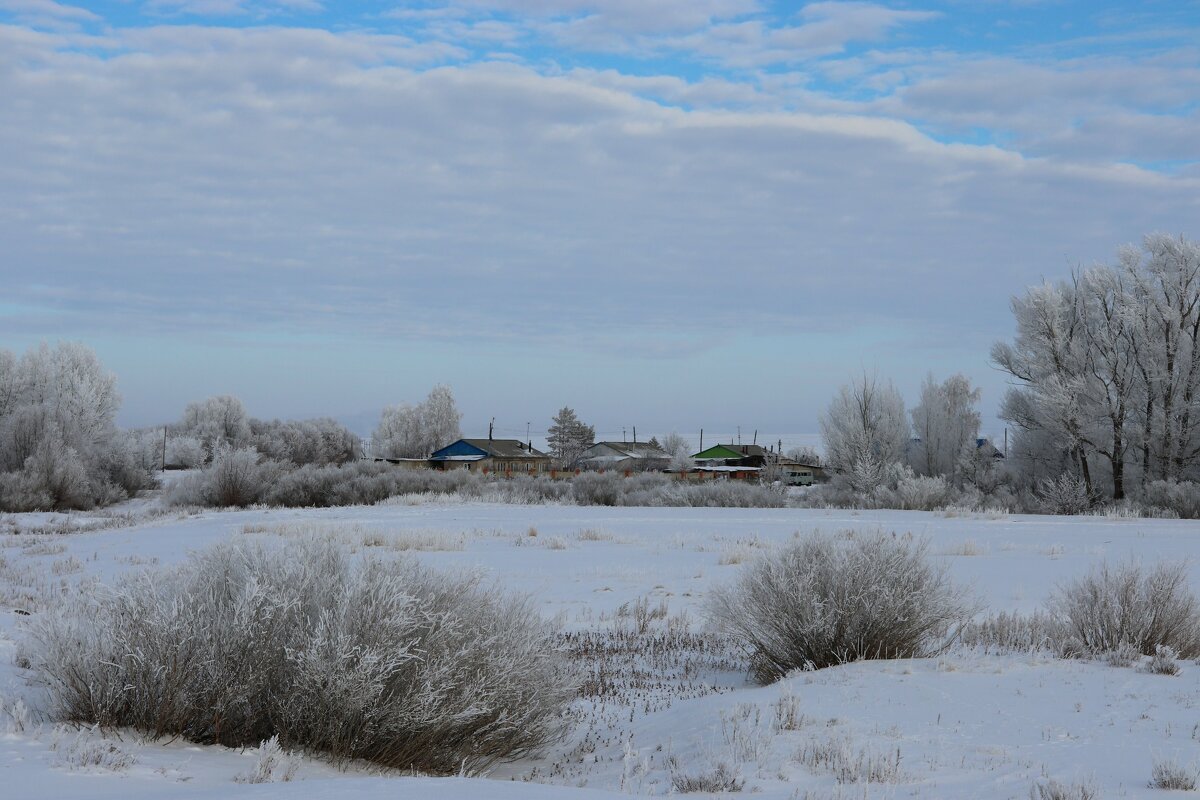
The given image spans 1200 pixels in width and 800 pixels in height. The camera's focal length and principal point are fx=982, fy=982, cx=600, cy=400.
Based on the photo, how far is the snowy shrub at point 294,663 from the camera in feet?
15.6

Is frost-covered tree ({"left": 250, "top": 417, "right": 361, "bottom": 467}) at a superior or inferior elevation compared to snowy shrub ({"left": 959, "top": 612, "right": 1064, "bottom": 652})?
superior

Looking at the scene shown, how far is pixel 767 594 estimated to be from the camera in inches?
310

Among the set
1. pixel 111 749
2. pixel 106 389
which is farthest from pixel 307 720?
pixel 106 389

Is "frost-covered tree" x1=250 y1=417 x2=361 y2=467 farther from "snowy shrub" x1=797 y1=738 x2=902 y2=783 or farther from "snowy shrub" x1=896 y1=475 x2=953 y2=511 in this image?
"snowy shrub" x1=797 y1=738 x2=902 y2=783

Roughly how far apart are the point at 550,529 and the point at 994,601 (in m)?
11.4

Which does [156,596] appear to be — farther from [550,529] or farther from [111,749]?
Answer: [550,529]

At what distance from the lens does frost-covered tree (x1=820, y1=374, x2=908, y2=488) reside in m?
35.5

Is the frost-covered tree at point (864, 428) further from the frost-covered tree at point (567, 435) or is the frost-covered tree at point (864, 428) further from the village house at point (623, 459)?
the frost-covered tree at point (567, 435)

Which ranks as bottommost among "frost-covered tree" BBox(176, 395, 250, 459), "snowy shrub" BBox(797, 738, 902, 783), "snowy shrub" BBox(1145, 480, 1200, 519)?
"snowy shrub" BBox(797, 738, 902, 783)

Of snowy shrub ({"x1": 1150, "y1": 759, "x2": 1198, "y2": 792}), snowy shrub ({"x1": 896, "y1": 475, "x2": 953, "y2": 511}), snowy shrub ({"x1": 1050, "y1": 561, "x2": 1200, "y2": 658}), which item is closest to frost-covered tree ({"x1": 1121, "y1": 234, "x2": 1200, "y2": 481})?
snowy shrub ({"x1": 896, "y1": 475, "x2": 953, "y2": 511})

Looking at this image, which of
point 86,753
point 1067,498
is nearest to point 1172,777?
point 86,753

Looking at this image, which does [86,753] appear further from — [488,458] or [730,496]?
[488,458]

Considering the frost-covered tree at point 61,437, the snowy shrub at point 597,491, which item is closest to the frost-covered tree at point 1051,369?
the snowy shrub at point 597,491

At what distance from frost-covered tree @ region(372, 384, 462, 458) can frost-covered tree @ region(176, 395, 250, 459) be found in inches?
837
